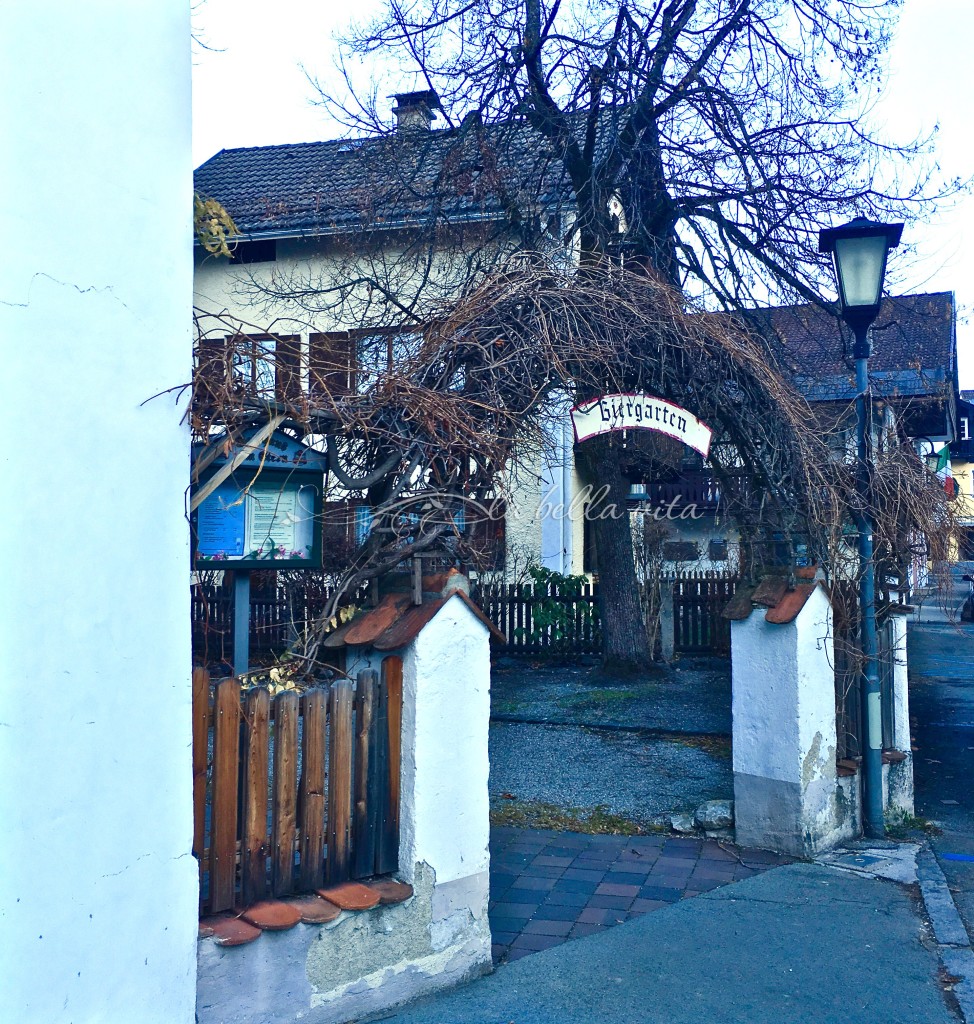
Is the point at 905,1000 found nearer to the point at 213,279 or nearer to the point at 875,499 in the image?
the point at 875,499

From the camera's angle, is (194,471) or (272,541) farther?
(272,541)

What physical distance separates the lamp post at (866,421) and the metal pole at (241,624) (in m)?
4.22

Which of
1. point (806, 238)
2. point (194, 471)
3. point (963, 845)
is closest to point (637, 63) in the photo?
point (806, 238)

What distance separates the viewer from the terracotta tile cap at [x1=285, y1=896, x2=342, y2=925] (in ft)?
12.6

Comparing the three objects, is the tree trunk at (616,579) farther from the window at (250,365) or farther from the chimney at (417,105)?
the window at (250,365)

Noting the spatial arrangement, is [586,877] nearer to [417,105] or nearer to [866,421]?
[866,421]

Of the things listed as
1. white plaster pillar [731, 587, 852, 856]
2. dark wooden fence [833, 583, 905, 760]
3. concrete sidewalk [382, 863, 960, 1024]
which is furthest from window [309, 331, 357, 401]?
dark wooden fence [833, 583, 905, 760]

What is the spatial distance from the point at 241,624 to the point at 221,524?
1.39ft

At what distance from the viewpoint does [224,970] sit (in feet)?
11.9

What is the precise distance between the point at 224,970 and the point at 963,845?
18.0 ft

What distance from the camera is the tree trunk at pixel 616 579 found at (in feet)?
40.9

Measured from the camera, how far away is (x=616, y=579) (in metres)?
12.6

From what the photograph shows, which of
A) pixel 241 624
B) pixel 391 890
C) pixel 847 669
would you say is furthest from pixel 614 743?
pixel 241 624

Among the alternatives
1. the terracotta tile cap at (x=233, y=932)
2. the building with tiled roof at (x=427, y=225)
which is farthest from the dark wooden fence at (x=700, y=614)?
the terracotta tile cap at (x=233, y=932)
